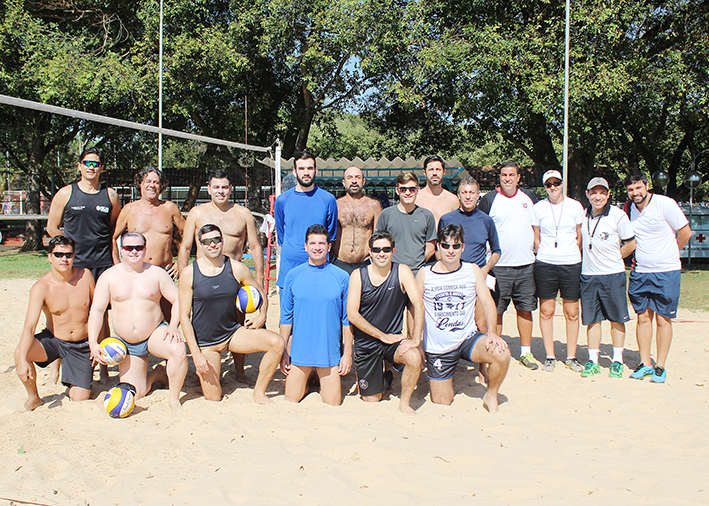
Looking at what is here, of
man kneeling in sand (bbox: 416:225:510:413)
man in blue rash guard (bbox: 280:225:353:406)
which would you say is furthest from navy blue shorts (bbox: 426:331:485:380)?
man in blue rash guard (bbox: 280:225:353:406)

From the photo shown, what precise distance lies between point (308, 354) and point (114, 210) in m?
2.13

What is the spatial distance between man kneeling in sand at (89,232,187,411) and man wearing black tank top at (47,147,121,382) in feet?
1.66

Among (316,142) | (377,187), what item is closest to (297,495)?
(377,187)

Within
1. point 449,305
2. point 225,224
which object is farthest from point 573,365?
point 225,224

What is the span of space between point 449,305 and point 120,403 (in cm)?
237

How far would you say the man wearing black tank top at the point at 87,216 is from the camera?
14.4ft

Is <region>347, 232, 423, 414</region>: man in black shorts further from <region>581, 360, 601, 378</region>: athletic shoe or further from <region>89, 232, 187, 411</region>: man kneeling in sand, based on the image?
<region>581, 360, 601, 378</region>: athletic shoe

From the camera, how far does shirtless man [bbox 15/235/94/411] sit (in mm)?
3879

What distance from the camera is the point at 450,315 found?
3.92 metres

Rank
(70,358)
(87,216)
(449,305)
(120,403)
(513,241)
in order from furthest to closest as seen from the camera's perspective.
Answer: (513,241) → (87,216) → (70,358) → (449,305) → (120,403)

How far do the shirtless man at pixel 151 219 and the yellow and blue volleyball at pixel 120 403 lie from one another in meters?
1.28

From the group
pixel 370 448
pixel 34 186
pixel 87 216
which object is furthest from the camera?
pixel 34 186

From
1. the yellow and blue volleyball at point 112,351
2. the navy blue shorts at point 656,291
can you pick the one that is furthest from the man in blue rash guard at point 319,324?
the navy blue shorts at point 656,291

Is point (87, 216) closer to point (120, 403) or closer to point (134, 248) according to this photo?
point (134, 248)
